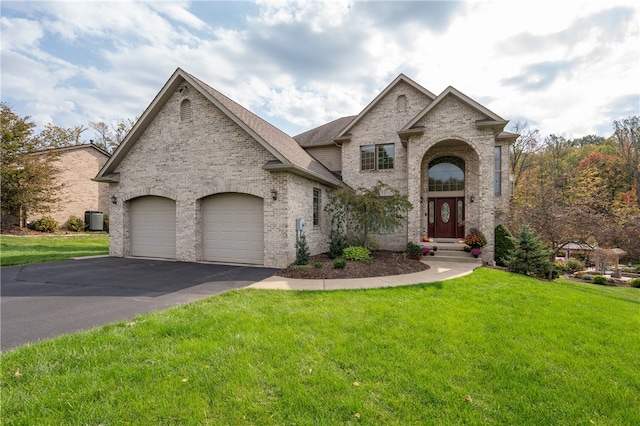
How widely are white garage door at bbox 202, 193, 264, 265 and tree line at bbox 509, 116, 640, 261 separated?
1338 cm

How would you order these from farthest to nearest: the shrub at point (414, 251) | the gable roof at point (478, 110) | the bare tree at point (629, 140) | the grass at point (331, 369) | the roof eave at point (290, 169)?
the bare tree at point (629, 140), the shrub at point (414, 251), the gable roof at point (478, 110), the roof eave at point (290, 169), the grass at point (331, 369)

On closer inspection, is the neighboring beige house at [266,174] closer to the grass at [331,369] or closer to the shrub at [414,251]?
the shrub at [414,251]

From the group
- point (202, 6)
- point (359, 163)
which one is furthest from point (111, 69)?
point (359, 163)

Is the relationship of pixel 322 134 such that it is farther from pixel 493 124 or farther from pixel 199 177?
pixel 493 124

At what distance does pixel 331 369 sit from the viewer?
3301 millimetres

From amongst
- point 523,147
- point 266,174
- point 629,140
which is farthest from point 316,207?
point 629,140

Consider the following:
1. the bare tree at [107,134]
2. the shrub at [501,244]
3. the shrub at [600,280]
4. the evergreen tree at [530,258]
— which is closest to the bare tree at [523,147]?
the shrub at [600,280]

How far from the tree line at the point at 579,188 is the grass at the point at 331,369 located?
415 inches

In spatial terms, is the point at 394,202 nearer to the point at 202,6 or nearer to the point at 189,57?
the point at 202,6

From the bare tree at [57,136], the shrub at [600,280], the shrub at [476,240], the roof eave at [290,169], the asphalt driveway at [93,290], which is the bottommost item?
the shrub at [600,280]

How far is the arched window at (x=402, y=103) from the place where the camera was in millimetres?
14984

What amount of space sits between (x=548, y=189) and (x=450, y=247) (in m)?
11.9

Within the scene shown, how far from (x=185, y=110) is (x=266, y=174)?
4605 millimetres

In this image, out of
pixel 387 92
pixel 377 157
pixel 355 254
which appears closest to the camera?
pixel 355 254
